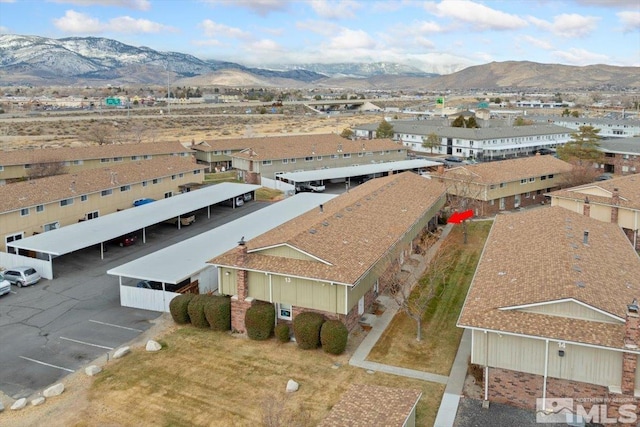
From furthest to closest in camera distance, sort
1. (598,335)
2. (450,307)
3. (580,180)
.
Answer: (580,180), (450,307), (598,335)

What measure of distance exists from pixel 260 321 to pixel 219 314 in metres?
2.47

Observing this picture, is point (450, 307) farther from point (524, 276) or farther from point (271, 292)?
point (271, 292)

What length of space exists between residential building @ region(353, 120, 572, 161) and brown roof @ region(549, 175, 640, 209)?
4399cm

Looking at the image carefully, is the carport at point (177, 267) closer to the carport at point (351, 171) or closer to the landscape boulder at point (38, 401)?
the landscape boulder at point (38, 401)

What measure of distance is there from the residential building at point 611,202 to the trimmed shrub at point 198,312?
2952 cm

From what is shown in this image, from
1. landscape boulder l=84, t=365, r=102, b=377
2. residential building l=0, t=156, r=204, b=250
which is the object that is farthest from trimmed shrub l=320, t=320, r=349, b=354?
residential building l=0, t=156, r=204, b=250

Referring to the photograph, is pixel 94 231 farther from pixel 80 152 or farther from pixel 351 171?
pixel 351 171

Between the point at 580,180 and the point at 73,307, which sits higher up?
the point at 580,180

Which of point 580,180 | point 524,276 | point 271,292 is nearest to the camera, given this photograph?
point 524,276

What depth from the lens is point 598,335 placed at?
20.7m

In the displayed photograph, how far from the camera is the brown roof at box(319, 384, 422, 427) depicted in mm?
18094

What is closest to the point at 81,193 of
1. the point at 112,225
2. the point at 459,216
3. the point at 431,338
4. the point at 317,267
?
the point at 112,225

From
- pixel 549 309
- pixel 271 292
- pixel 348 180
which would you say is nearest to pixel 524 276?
pixel 549 309

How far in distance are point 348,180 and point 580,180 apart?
89.0 feet
